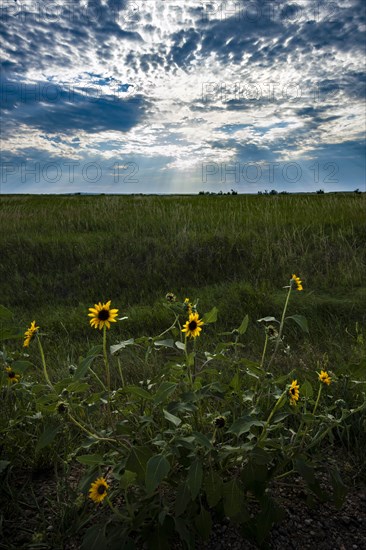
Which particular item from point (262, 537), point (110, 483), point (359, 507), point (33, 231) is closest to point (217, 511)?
point (262, 537)

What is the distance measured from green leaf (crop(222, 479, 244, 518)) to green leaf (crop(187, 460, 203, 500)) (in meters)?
0.17

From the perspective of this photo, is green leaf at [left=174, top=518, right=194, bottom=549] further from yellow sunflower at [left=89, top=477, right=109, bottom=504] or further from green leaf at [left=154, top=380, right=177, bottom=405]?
green leaf at [left=154, top=380, right=177, bottom=405]

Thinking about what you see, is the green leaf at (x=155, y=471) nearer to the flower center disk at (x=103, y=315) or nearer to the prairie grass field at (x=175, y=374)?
the prairie grass field at (x=175, y=374)

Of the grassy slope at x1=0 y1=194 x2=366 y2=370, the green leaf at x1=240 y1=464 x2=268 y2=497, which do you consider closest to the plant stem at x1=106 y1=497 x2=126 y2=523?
the green leaf at x1=240 y1=464 x2=268 y2=497

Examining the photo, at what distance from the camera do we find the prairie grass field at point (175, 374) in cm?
139

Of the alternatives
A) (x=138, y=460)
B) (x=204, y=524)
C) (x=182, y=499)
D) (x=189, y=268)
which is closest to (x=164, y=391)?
(x=138, y=460)

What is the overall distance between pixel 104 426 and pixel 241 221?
5.51 m

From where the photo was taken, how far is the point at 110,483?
1.69 m

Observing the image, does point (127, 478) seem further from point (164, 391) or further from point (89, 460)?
point (164, 391)

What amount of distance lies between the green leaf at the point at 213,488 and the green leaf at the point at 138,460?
0.23m

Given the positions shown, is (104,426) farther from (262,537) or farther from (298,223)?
(298,223)

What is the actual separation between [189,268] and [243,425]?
429cm

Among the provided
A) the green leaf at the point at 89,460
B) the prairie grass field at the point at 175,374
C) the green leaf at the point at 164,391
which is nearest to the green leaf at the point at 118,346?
the prairie grass field at the point at 175,374

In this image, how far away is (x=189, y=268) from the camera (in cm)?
561
